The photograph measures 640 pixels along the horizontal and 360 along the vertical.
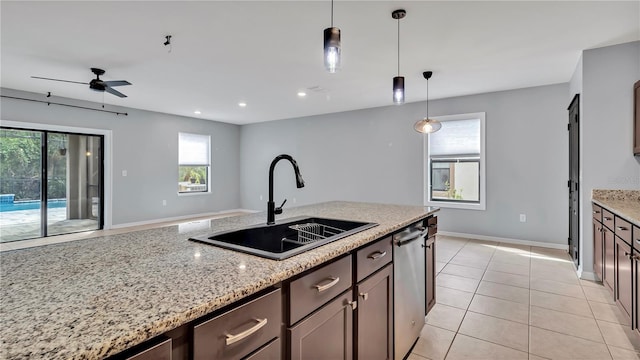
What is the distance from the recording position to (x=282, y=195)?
812 cm

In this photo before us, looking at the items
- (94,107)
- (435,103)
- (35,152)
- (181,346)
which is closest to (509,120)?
(435,103)

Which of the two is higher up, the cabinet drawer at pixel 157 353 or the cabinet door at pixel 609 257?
the cabinet drawer at pixel 157 353

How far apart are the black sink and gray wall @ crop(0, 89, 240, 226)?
19.2 feet

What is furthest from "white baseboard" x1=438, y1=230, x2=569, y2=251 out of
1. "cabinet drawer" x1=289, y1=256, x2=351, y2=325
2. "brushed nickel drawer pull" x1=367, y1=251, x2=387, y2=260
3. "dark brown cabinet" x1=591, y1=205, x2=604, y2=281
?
"cabinet drawer" x1=289, y1=256, x2=351, y2=325

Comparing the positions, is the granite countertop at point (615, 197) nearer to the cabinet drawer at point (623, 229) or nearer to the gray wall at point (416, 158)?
the cabinet drawer at point (623, 229)

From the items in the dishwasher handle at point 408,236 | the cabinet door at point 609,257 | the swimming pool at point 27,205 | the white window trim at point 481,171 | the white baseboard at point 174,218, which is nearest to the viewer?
the dishwasher handle at point 408,236

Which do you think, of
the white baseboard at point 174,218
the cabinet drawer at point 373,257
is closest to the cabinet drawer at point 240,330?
the cabinet drawer at point 373,257

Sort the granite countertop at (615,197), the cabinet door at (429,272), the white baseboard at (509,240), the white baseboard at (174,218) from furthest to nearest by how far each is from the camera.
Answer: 1. the white baseboard at (174,218)
2. the white baseboard at (509,240)
3. the granite countertop at (615,197)
4. the cabinet door at (429,272)

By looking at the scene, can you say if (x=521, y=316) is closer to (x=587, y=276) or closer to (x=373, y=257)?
(x=587, y=276)

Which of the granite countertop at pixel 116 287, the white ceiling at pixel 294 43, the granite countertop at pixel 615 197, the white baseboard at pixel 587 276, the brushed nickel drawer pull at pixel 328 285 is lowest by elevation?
the white baseboard at pixel 587 276

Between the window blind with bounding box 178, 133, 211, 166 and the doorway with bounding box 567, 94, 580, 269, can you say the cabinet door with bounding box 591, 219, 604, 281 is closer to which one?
the doorway with bounding box 567, 94, 580, 269

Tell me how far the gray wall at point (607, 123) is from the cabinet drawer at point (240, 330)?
386 centimetres

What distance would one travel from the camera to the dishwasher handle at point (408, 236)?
178cm

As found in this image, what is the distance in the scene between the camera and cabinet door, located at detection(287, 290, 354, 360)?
107 centimetres
